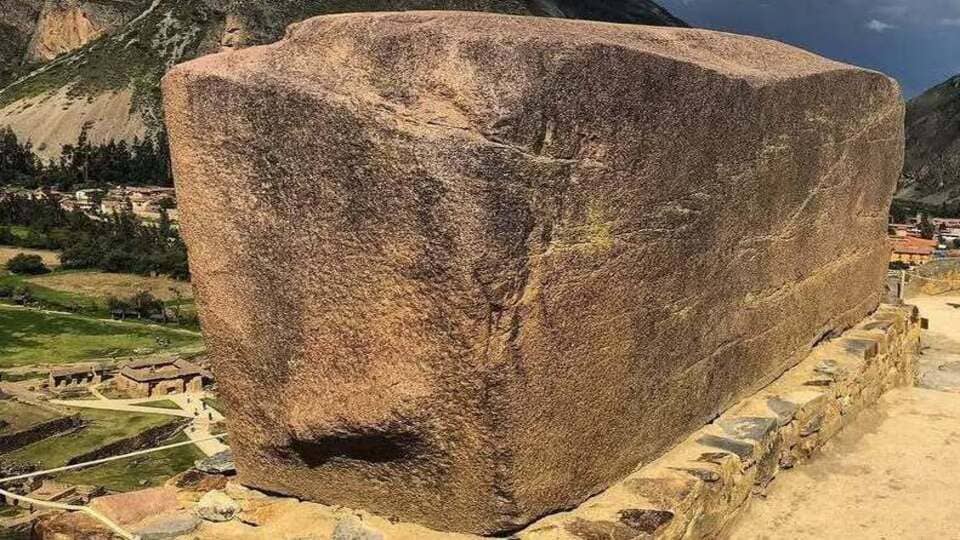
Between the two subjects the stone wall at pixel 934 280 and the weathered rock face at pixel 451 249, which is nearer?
the weathered rock face at pixel 451 249

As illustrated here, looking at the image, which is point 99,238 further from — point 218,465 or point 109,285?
point 218,465

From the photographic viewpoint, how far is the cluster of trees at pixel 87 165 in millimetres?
90625

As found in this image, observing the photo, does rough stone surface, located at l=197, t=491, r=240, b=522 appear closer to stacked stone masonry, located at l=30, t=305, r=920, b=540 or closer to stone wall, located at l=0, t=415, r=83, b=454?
stacked stone masonry, located at l=30, t=305, r=920, b=540

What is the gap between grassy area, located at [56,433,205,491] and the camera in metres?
29.6

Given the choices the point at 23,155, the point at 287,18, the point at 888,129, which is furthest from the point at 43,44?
the point at 888,129

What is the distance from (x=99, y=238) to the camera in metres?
67.6

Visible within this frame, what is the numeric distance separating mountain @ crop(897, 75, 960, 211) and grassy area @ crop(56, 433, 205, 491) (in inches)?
2604

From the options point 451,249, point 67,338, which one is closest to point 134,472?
point 67,338

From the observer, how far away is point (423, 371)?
331cm

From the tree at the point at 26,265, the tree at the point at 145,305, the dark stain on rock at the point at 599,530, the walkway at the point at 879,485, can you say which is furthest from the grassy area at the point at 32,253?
the dark stain on rock at the point at 599,530

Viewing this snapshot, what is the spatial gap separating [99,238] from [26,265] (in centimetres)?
556

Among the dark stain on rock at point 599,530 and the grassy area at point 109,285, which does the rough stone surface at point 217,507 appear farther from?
the grassy area at point 109,285

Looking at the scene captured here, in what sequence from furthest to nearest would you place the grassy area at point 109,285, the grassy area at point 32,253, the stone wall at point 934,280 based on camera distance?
the grassy area at point 32,253 → the grassy area at point 109,285 → the stone wall at point 934,280

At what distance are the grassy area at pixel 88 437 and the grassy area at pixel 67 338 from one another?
1160 centimetres
